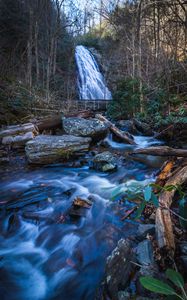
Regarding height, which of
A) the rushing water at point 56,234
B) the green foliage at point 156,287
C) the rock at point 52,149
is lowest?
the rushing water at point 56,234

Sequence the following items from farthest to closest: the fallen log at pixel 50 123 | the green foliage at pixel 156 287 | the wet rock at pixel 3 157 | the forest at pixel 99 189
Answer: the fallen log at pixel 50 123, the wet rock at pixel 3 157, the forest at pixel 99 189, the green foliage at pixel 156 287

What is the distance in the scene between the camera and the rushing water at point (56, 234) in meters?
2.67

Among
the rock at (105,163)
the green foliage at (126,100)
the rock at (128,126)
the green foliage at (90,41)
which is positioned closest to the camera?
the rock at (105,163)

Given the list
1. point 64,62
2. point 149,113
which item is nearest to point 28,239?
point 149,113

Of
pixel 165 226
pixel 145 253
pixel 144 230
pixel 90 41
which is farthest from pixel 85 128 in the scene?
pixel 90 41

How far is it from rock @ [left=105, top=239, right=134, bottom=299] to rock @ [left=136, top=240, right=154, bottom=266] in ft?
0.26

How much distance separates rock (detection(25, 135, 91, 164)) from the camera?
5734mm

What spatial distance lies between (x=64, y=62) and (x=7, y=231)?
51.2 feet

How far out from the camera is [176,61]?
27.9 ft

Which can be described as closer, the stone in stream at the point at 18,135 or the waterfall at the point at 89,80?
the stone in stream at the point at 18,135

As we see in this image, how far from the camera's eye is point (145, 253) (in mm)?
2469

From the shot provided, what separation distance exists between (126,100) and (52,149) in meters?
4.53

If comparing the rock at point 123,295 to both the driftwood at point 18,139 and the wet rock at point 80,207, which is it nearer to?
the wet rock at point 80,207

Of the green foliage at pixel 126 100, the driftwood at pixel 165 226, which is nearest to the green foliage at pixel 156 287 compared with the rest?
the driftwood at pixel 165 226
